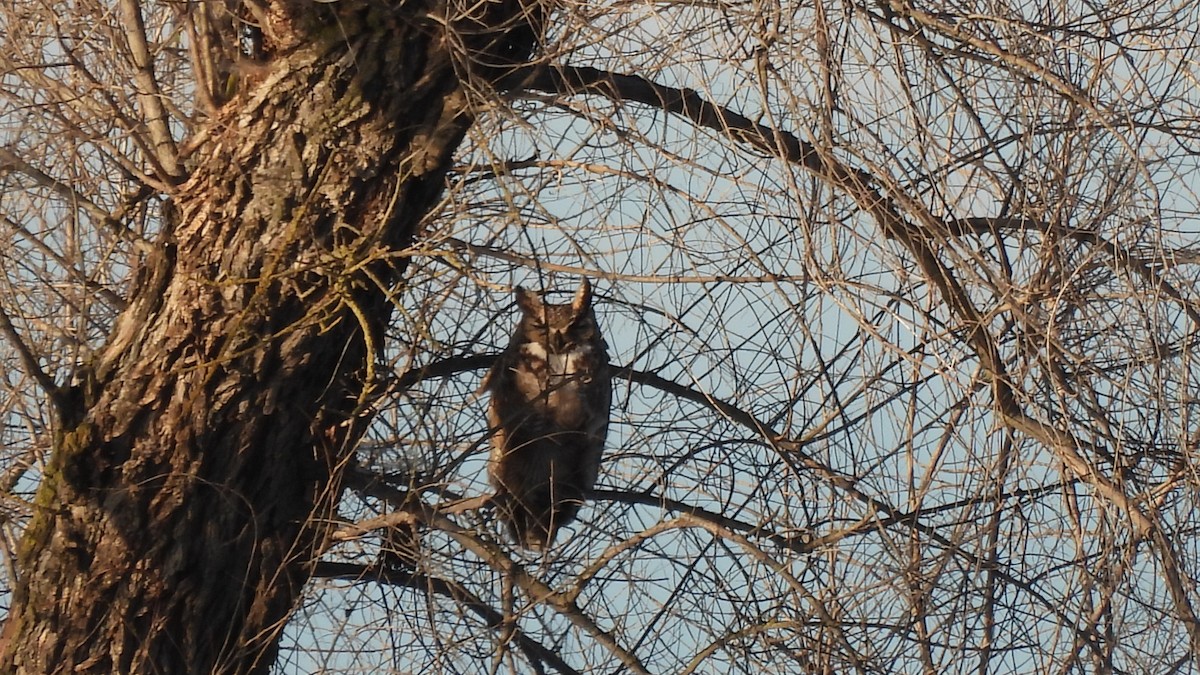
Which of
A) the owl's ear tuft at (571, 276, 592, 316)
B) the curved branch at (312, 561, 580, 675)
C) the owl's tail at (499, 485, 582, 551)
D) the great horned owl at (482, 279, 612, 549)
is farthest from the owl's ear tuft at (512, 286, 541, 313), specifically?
the curved branch at (312, 561, 580, 675)

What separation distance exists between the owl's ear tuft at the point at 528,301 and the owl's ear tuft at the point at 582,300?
107 millimetres

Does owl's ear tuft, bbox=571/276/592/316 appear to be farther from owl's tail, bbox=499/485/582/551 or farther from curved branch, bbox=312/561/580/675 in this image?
curved branch, bbox=312/561/580/675

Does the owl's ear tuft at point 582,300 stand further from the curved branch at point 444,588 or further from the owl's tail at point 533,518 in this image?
the curved branch at point 444,588

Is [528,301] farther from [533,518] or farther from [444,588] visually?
[444,588]

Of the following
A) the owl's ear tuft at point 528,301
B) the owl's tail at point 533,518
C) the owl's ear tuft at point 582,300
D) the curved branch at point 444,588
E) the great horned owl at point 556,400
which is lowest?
the curved branch at point 444,588

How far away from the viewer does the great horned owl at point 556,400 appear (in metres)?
3.90

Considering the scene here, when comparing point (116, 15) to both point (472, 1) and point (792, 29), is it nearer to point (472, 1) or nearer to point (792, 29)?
point (472, 1)

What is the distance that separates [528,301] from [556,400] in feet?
1.00

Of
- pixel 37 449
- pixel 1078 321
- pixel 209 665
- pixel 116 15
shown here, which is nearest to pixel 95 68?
pixel 116 15

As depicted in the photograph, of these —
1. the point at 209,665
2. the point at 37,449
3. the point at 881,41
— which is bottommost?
the point at 209,665

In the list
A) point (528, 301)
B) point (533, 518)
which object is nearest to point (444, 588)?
point (533, 518)

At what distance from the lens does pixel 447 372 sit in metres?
3.57

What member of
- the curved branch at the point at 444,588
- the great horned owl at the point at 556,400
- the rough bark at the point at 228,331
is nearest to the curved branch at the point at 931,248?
the rough bark at the point at 228,331

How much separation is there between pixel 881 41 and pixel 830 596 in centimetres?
121
